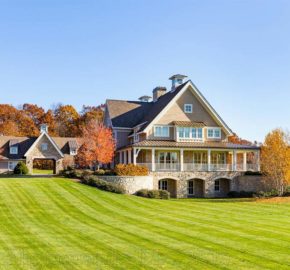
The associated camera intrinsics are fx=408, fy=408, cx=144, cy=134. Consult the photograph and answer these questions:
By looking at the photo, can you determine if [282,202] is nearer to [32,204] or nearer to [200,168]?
[200,168]

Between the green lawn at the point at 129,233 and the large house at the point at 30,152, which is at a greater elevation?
the large house at the point at 30,152

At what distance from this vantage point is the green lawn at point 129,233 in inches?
481

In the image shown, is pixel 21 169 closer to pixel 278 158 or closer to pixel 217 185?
pixel 217 185

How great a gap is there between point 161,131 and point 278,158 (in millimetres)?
12192

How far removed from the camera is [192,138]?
43.2 metres

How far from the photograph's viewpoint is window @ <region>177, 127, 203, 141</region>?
42688mm

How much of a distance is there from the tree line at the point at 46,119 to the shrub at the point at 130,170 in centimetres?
4136

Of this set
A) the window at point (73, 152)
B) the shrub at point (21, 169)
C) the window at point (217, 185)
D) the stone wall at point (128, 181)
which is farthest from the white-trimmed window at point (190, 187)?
the window at point (73, 152)

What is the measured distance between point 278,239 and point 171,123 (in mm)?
27481

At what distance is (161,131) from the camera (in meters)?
42.5

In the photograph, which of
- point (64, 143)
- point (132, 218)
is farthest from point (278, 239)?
point (64, 143)

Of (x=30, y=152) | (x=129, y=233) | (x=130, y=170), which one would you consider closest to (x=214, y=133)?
(x=130, y=170)

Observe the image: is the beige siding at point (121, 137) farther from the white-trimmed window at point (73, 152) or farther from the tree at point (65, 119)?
the tree at point (65, 119)

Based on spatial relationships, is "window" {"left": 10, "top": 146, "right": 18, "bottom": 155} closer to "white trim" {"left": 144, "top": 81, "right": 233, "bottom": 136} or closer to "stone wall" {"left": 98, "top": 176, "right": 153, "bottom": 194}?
"white trim" {"left": 144, "top": 81, "right": 233, "bottom": 136}
